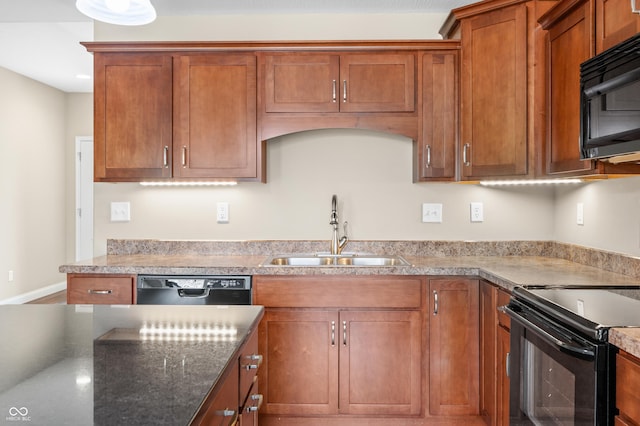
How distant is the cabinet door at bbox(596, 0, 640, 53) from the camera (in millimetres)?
1725

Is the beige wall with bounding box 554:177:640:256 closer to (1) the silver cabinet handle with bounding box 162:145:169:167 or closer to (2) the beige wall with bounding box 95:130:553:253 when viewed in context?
(2) the beige wall with bounding box 95:130:553:253

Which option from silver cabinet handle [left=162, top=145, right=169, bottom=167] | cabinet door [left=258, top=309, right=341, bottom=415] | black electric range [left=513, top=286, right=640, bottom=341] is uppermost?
silver cabinet handle [left=162, top=145, right=169, bottom=167]

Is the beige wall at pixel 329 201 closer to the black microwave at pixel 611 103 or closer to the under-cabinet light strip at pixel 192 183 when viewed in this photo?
the under-cabinet light strip at pixel 192 183

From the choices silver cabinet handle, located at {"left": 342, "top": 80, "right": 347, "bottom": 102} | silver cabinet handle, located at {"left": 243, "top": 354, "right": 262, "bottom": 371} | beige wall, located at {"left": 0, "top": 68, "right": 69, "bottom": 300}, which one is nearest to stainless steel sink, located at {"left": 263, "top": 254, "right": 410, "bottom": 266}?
silver cabinet handle, located at {"left": 342, "top": 80, "right": 347, "bottom": 102}

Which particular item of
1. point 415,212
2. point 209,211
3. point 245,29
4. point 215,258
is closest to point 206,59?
point 245,29

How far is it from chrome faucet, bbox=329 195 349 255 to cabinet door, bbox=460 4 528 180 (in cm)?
78

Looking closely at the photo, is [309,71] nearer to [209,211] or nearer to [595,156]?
[209,211]

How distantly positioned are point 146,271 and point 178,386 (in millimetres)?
1741

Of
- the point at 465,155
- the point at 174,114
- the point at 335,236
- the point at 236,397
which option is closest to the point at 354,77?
the point at 465,155

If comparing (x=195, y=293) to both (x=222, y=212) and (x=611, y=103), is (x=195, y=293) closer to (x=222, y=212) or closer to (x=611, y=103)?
(x=222, y=212)

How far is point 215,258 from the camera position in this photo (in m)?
2.89

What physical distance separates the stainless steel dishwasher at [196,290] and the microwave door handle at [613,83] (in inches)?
68.4

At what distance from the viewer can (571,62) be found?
215cm

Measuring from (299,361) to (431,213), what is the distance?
1264mm
